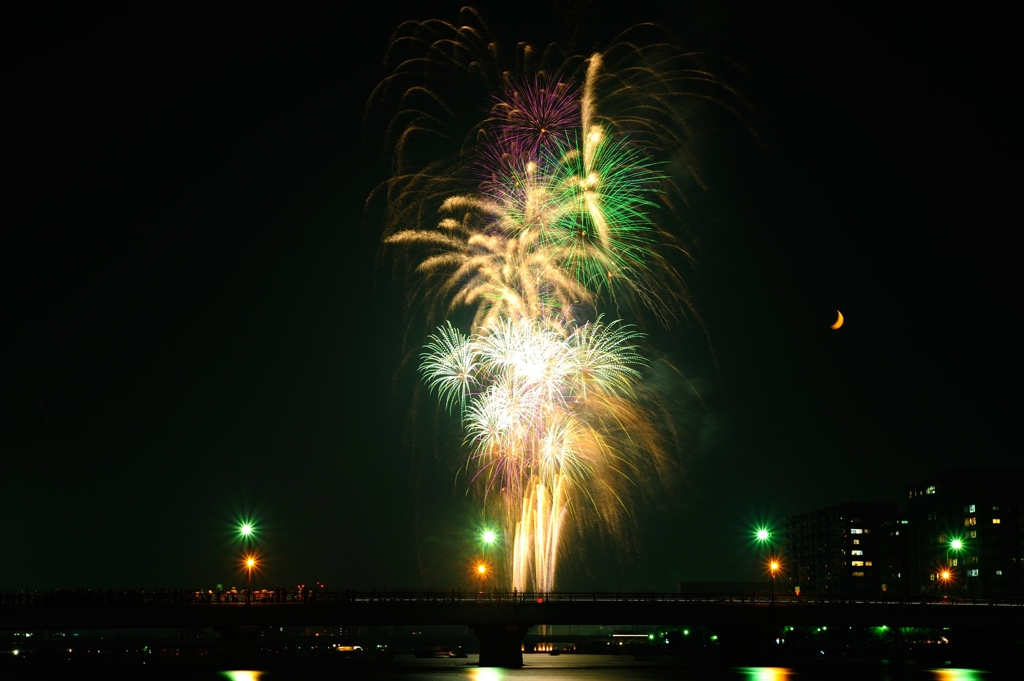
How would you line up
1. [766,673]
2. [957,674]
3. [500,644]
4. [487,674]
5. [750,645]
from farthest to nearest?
[750,645] < [500,644] < [957,674] < [487,674] < [766,673]

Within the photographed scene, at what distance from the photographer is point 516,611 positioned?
102 meters

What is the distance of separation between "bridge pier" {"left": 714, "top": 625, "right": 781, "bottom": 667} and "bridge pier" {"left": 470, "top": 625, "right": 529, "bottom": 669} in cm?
1991

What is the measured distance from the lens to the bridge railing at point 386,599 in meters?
91.4

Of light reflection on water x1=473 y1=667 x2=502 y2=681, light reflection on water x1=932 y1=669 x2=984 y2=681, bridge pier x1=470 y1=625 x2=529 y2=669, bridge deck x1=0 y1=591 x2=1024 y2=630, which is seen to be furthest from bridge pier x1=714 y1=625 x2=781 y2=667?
light reflection on water x1=473 y1=667 x2=502 y2=681

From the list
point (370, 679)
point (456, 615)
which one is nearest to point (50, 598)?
point (370, 679)

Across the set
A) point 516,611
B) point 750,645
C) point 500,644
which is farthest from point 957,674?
point 500,644

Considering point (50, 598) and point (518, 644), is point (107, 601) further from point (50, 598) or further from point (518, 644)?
point (518, 644)

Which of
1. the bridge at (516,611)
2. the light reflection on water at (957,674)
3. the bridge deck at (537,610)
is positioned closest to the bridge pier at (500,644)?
the bridge at (516,611)

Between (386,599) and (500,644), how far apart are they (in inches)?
532

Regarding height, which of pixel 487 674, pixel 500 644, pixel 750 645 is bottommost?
pixel 487 674

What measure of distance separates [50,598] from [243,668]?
723 inches

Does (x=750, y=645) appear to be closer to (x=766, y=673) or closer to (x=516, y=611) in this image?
(x=766, y=673)

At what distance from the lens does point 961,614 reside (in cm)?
10481

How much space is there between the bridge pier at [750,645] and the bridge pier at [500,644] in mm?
19911
